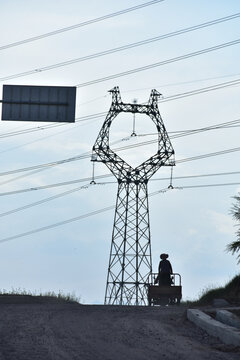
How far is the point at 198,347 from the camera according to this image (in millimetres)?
15805

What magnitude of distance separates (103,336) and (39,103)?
1880 cm

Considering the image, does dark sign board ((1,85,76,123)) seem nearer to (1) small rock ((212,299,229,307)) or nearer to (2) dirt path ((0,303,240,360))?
(1) small rock ((212,299,229,307))

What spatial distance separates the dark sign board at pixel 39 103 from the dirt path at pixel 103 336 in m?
12.4

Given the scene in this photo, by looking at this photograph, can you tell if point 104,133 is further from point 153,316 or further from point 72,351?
point 72,351

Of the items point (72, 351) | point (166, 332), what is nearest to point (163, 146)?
point (166, 332)

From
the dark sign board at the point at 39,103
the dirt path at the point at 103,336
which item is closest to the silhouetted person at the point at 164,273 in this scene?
the dark sign board at the point at 39,103

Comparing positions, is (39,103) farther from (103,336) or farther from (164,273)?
(103,336)

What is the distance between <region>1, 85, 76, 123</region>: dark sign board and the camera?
33769mm

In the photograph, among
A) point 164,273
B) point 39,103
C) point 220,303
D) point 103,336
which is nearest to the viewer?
point 103,336

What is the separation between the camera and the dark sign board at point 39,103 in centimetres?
3377

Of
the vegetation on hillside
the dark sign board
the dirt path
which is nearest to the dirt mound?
the dirt path

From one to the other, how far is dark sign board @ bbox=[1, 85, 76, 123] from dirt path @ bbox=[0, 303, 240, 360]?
40.8 feet

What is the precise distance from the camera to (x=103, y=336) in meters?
16.8

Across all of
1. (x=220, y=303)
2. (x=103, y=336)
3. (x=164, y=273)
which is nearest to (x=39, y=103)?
(x=164, y=273)
